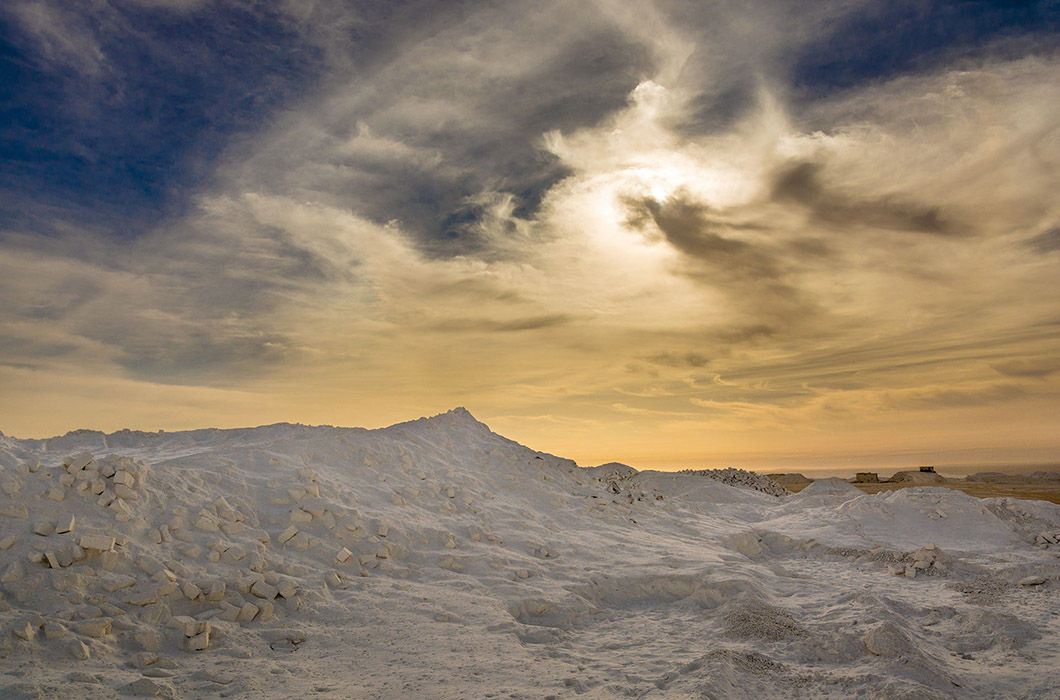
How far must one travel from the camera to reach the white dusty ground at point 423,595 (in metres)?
6.19

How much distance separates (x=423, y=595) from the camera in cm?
849

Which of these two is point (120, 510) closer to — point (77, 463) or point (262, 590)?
point (77, 463)

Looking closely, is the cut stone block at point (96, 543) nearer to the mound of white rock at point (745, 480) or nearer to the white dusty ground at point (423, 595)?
the white dusty ground at point (423, 595)

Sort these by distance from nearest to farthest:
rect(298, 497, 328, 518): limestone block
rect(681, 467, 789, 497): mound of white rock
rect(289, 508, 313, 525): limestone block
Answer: rect(289, 508, 313, 525): limestone block, rect(298, 497, 328, 518): limestone block, rect(681, 467, 789, 497): mound of white rock

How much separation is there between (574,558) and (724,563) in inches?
108

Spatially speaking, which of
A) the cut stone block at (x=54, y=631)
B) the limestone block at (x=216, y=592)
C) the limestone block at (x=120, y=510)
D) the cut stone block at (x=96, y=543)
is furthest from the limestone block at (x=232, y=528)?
the cut stone block at (x=54, y=631)

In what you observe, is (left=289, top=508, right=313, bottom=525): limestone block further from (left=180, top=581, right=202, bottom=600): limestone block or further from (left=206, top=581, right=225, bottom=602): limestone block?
(left=180, top=581, right=202, bottom=600): limestone block

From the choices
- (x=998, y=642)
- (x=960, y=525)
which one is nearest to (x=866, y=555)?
(x=960, y=525)

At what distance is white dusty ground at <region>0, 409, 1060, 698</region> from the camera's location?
6.19 metres

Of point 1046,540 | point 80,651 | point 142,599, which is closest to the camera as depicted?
point 80,651

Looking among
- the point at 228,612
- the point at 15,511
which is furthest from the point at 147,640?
the point at 15,511

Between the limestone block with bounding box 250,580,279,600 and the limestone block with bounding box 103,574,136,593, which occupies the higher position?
Result: the limestone block with bounding box 103,574,136,593

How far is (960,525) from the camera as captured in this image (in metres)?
16.2

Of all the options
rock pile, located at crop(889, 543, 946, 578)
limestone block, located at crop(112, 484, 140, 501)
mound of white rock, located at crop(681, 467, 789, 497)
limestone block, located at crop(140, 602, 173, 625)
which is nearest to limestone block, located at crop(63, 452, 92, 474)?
limestone block, located at crop(112, 484, 140, 501)
